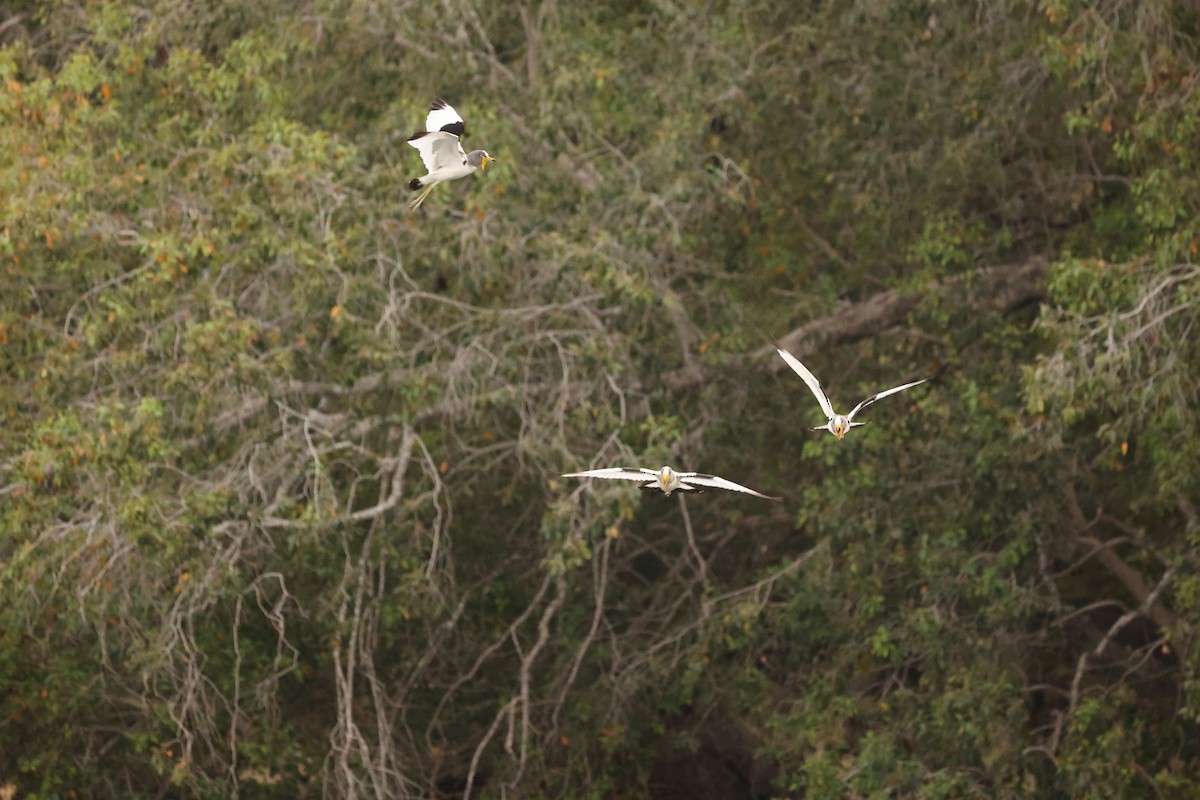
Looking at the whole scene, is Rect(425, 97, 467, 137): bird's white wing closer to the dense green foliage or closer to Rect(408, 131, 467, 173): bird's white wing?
Rect(408, 131, 467, 173): bird's white wing

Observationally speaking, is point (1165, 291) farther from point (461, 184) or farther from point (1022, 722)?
point (461, 184)

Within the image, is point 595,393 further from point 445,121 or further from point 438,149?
Answer: point 445,121

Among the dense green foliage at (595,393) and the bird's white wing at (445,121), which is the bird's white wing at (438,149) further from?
the dense green foliage at (595,393)

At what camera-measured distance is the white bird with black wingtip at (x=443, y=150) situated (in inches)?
255

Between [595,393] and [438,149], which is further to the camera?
[595,393]

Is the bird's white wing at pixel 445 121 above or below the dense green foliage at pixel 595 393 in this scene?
above

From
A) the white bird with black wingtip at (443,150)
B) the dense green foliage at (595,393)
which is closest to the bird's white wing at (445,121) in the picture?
the white bird with black wingtip at (443,150)

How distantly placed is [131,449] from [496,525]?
2950 millimetres

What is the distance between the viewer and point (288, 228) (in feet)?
31.8

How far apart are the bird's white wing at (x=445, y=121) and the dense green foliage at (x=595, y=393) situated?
281 centimetres

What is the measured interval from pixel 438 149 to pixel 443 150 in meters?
0.02

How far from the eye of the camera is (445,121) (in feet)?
21.3

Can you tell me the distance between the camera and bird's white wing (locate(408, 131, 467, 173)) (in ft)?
21.3

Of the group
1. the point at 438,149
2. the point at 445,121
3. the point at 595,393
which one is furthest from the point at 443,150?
the point at 595,393
